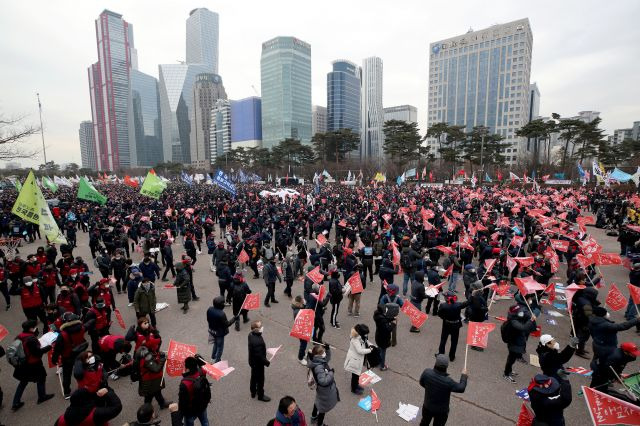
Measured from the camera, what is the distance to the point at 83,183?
1933 centimetres

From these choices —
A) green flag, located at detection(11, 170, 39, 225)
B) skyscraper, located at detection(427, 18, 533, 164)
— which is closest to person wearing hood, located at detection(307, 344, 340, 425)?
green flag, located at detection(11, 170, 39, 225)

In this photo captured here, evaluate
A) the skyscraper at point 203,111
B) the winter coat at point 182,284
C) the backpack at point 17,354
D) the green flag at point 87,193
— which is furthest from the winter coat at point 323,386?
the skyscraper at point 203,111

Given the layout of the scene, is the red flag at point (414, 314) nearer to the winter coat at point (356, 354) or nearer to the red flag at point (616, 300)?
the winter coat at point (356, 354)

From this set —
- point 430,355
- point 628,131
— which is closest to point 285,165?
point 430,355

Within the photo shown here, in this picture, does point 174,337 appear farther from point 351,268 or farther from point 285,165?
point 285,165

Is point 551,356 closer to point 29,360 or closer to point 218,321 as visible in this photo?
point 218,321

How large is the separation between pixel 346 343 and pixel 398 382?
1687 mm

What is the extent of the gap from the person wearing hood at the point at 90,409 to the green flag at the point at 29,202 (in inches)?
403

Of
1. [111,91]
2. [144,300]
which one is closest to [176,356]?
[144,300]

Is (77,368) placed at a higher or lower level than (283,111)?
lower

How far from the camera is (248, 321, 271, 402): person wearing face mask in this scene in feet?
17.0

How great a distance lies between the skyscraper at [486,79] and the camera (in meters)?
111

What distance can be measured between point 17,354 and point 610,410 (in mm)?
8157

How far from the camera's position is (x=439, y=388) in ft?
13.7
